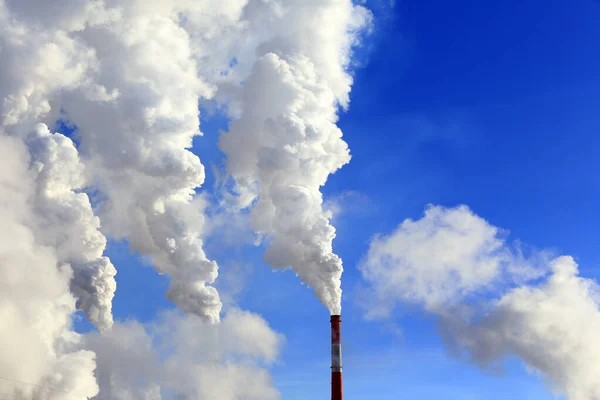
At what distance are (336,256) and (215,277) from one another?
17591 millimetres

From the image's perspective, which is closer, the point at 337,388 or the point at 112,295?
the point at 337,388

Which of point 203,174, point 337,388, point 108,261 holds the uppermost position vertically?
point 203,174

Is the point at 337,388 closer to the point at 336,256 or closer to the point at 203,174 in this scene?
the point at 336,256

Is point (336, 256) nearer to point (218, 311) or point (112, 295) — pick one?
point (218, 311)

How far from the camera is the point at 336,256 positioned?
321 feet

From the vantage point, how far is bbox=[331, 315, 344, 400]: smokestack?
95000 millimetres

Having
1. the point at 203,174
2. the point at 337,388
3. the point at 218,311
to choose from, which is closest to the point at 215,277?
the point at 218,311

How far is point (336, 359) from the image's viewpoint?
9662 cm

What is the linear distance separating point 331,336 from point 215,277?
19.1 meters

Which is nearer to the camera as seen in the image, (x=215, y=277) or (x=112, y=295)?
(x=215, y=277)

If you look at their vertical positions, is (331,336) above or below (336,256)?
below

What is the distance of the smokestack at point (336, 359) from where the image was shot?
95.0m

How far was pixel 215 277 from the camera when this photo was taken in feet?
315

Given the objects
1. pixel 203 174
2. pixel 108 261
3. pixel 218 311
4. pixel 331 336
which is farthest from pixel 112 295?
pixel 331 336
